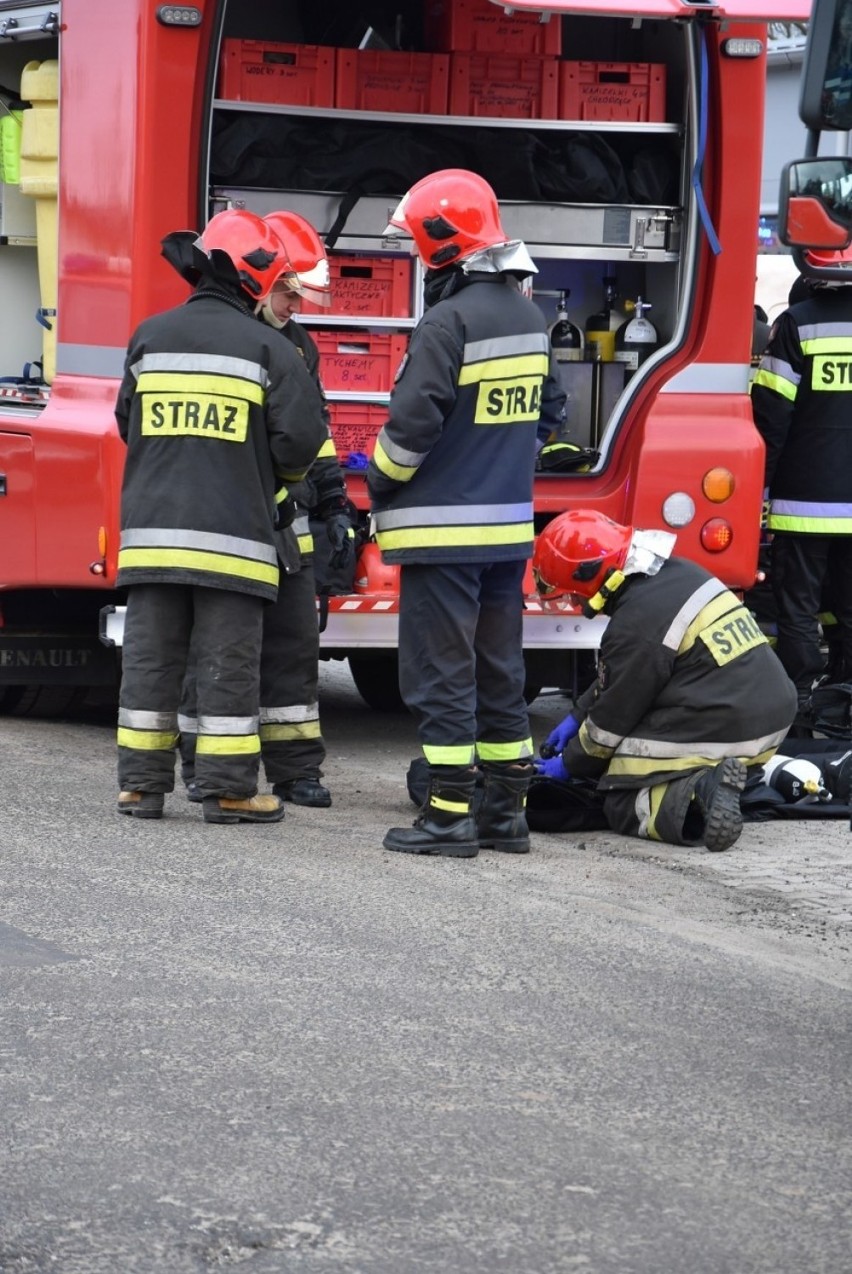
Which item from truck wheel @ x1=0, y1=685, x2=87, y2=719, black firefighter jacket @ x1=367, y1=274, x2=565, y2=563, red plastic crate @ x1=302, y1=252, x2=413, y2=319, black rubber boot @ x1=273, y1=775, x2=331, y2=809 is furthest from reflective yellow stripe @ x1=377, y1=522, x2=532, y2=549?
truck wheel @ x1=0, y1=685, x2=87, y2=719

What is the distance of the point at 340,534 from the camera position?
6.90 m

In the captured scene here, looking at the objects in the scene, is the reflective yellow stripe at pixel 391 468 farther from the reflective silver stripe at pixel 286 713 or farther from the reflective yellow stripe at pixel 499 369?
the reflective silver stripe at pixel 286 713

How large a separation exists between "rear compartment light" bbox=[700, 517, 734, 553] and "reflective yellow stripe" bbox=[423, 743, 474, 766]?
6.72ft

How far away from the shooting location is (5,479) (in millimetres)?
7988

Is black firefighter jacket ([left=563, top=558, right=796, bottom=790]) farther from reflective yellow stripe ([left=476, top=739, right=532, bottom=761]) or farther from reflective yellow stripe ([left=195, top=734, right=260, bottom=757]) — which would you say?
reflective yellow stripe ([left=195, top=734, right=260, bottom=757])

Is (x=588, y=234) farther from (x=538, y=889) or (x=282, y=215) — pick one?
(x=538, y=889)

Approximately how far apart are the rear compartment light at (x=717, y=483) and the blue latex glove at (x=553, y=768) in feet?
4.62

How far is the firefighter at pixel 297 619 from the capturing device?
259 inches

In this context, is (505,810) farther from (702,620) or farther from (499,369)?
(499,369)

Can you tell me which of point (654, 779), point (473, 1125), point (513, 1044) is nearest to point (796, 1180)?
point (473, 1125)

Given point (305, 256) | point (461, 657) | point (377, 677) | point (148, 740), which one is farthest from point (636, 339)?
point (148, 740)

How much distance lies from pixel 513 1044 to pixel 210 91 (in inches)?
164

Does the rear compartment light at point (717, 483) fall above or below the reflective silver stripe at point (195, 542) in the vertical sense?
above

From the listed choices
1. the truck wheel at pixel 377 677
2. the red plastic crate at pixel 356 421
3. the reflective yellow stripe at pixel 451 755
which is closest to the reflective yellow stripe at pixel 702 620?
the reflective yellow stripe at pixel 451 755
